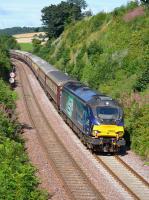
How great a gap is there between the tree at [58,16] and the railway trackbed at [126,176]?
281ft

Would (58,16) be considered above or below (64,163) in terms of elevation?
above

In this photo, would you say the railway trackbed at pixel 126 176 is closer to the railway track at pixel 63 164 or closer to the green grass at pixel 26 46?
the railway track at pixel 63 164

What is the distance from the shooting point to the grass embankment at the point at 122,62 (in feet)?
96.9

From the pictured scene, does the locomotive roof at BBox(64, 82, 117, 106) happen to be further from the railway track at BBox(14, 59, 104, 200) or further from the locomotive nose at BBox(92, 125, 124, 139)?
the railway track at BBox(14, 59, 104, 200)

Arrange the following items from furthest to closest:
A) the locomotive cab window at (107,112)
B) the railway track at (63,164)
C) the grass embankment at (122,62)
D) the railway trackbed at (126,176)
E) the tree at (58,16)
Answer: the tree at (58,16) < the grass embankment at (122,62) < the locomotive cab window at (107,112) < the railway trackbed at (126,176) < the railway track at (63,164)

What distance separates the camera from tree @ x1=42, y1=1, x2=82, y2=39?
11088 centimetres

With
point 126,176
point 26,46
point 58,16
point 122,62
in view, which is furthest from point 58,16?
point 126,176

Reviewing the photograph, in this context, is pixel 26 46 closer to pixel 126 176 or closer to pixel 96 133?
pixel 96 133

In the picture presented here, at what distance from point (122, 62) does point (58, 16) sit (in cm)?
6545

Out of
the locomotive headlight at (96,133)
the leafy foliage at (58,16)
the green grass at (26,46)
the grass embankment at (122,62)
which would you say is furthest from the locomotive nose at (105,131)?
the green grass at (26,46)

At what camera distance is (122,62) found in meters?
48.3

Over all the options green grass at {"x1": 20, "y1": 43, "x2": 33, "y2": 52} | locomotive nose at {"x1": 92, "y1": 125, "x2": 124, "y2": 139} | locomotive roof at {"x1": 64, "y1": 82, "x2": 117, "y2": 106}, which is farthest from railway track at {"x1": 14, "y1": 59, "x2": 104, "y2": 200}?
green grass at {"x1": 20, "y1": 43, "x2": 33, "y2": 52}

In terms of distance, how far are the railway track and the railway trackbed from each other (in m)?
1.50

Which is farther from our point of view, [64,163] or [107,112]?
[107,112]
